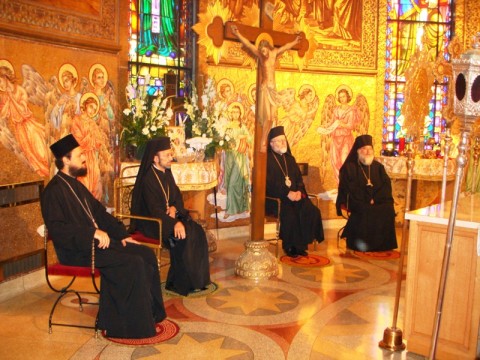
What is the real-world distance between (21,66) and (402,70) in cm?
717

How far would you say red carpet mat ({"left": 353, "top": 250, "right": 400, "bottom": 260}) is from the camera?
8.10m

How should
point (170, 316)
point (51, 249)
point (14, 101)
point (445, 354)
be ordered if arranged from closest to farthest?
point (445, 354), point (170, 316), point (14, 101), point (51, 249)

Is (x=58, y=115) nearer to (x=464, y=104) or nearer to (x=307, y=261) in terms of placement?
(x=307, y=261)

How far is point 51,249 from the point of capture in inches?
274

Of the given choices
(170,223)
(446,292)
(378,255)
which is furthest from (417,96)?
(378,255)

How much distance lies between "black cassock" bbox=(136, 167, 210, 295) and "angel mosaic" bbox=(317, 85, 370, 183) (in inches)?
179

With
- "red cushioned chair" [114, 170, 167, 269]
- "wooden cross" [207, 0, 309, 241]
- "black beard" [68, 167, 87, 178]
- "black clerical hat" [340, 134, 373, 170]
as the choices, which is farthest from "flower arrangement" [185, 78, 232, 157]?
"black beard" [68, 167, 87, 178]

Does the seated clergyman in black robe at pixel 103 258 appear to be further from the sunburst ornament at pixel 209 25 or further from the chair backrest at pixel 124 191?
the sunburst ornament at pixel 209 25

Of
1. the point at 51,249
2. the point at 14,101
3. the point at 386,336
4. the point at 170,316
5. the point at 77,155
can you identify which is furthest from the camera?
the point at 51,249

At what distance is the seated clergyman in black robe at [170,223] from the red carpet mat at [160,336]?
2.88 ft

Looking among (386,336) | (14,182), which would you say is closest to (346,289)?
(386,336)

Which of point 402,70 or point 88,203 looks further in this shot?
point 402,70

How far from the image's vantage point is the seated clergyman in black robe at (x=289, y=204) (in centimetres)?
795

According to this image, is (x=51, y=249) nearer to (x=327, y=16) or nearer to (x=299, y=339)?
(x=299, y=339)
